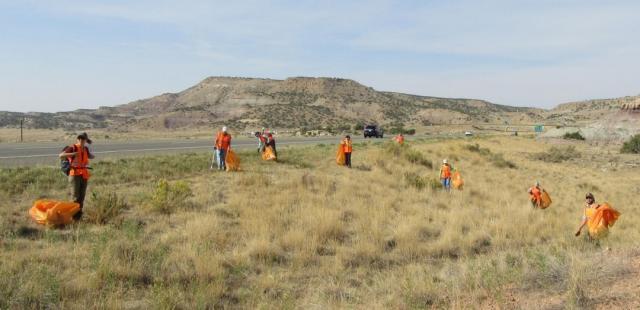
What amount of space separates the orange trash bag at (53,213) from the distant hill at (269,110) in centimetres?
7897

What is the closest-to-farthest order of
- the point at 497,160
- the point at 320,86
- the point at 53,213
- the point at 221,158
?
the point at 53,213, the point at 221,158, the point at 497,160, the point at 320,86

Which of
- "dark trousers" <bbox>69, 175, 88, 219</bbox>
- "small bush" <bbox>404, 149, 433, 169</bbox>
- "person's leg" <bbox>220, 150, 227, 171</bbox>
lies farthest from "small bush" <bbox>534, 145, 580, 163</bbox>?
"dark trousers" <bbox>69, 175, 88, 219</bbox>

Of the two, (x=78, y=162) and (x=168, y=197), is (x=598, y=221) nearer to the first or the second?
(x=168, y=197)

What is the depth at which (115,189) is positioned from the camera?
13.0 meters

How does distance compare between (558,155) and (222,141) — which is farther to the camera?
(558,155)

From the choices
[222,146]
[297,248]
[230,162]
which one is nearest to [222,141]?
[222,146]

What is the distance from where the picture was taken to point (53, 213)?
8.77 m

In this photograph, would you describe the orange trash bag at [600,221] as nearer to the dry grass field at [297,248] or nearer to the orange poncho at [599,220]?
the orange poncho at [599,220]

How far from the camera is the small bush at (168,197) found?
10.6 metres

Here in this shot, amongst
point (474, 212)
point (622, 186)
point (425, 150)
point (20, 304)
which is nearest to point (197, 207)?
point (20, 304)

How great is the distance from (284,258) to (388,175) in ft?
35.7

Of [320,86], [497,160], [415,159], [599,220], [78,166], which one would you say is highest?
[320,86]

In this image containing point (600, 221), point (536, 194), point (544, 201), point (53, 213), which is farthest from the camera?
point (544, 201)

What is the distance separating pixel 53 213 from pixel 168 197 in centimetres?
279
